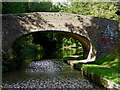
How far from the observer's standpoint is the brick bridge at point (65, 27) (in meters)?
15.0

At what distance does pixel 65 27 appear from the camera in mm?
15672

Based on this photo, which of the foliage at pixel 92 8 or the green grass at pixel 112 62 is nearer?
the green grass at pixel 112 62

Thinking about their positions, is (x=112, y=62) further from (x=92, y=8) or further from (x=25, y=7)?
(x=92, y=8)

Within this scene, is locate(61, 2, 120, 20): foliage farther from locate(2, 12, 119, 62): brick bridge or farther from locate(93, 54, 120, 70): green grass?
locate(93, 54, 120, 70): green grass

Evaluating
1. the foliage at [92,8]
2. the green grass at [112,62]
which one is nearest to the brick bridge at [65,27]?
the green grass at [112,62]

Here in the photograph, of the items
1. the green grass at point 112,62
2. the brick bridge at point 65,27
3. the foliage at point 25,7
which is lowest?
the green grass at point 112,62

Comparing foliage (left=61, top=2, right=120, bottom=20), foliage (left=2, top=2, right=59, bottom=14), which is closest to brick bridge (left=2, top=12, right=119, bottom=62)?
foliage (left=2, top=2, right=59, bottom=14)

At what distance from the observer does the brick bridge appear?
49.3ft

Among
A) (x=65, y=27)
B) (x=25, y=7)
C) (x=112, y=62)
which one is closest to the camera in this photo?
(x=112, y=62)

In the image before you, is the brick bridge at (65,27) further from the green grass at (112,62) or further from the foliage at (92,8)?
the foliage at (92,8)

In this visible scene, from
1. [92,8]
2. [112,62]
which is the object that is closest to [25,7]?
[92,8]

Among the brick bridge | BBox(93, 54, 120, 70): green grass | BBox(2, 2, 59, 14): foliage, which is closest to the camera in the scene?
BBox(93, 54, 120, 70): green grass

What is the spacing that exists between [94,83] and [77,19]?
27.0 feet

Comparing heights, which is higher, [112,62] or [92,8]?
[92,8]
